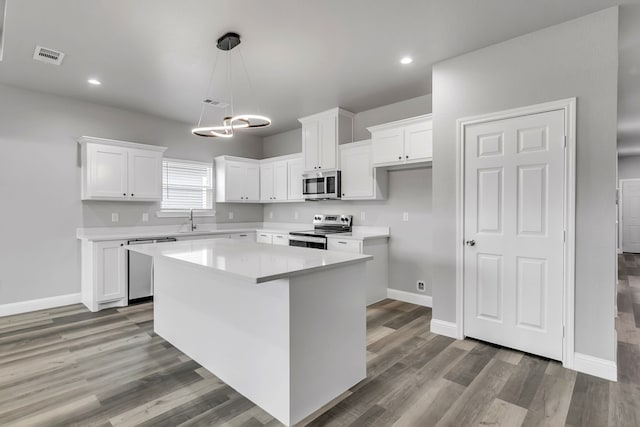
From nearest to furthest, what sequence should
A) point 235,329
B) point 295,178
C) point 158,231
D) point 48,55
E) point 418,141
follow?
point 235,329, point 48,55, point 418,141, point 158,231, point 295,178

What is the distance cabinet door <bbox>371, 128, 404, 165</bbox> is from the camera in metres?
4.00

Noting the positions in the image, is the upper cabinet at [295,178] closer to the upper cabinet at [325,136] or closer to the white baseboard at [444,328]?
the upper cabinet at [325,136]

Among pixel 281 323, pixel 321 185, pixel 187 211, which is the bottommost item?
pixel 281 323

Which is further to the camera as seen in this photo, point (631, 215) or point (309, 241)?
point (631, 215)

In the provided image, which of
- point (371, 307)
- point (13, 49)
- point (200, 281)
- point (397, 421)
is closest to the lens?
point (397, 421)

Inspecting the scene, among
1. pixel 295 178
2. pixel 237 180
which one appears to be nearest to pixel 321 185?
pixel 295 178

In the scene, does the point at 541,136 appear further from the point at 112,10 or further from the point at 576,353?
the point at 112,10

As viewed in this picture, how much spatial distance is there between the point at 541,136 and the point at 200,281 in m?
2.99

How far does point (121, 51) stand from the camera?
3061mm

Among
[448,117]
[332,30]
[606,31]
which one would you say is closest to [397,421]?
[448,117]

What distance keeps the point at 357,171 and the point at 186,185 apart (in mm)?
2907

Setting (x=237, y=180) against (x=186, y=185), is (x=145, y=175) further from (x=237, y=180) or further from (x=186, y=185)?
(x=237, y=180)

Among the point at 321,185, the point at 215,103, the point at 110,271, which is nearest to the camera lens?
the point at 110,271

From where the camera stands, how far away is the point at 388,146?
4.11 m
